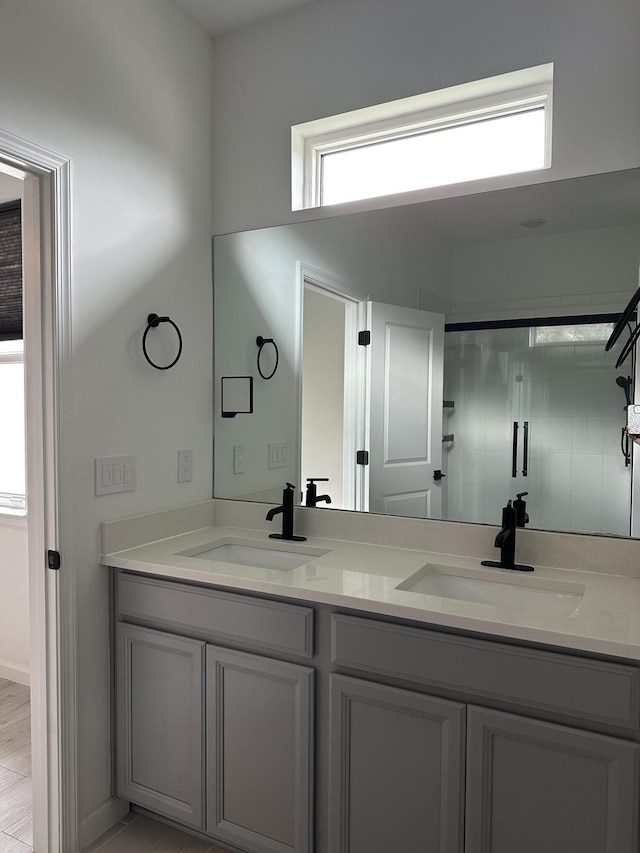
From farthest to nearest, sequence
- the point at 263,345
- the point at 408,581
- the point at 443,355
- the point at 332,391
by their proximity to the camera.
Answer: the point at 263,345 → the point at 332,391 → the point at 443,355 → the point at 408,581

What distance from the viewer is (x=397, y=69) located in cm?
206

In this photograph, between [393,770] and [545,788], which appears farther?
[393,770]

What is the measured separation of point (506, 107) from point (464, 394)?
3.19 ft

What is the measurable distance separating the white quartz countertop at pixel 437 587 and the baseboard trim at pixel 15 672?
4.66ft

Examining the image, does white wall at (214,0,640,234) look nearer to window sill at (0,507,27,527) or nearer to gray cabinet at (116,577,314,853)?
gray cabinet at (116,577,314,853)

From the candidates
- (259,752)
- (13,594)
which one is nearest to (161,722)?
(259,752)

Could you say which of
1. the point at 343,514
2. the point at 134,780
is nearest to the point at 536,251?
the point at 343,514

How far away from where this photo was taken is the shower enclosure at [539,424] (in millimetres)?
1807

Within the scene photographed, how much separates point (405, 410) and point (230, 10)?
1.61 metres

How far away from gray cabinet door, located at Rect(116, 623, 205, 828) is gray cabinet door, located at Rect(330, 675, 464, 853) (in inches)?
18.5

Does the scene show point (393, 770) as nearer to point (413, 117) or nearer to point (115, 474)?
point (115, 474)

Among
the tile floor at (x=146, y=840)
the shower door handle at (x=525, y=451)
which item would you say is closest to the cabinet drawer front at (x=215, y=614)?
the tile floor at (x=146, y=840)

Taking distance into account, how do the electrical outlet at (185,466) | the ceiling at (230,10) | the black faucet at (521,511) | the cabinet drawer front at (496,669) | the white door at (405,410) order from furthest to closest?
1. the electrical outlet at (185,466)
2. the ceiling at (230,10)
3. the white door at (405,410)
4. the black faucet at (521,511)
5. the cabinet drawer front at (496,669)

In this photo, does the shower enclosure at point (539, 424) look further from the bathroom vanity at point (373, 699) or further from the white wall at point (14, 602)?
the white wall at point (14, 602)
